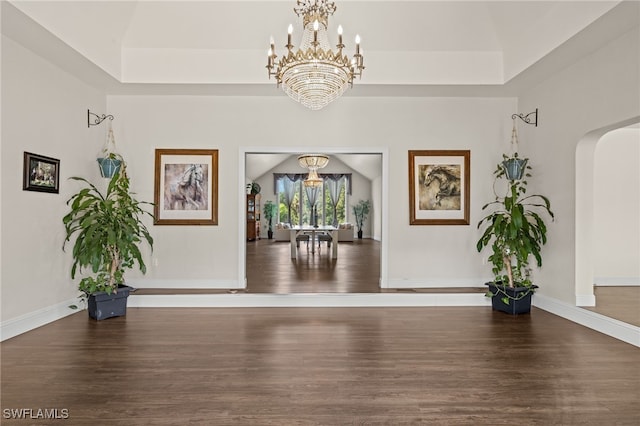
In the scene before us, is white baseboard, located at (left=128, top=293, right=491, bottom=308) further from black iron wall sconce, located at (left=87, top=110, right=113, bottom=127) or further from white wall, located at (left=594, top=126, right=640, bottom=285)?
white wall, located at (left=594, top=126, right=640, bottom=285)

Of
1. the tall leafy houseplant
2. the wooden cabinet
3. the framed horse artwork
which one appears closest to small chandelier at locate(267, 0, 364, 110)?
the framed horse artwork

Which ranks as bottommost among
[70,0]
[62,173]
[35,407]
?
[35,407]

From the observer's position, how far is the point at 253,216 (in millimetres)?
15047

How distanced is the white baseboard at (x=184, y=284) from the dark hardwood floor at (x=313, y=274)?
30cm

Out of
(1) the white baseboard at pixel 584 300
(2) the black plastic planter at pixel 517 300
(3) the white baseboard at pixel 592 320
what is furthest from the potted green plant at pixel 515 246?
(1) the white baseboard at pixel 584 300

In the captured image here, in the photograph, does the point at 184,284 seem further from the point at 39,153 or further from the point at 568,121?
the point at 568,121

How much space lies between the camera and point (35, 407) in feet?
7.70

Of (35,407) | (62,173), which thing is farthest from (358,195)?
(35,407)

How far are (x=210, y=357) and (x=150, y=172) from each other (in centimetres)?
329

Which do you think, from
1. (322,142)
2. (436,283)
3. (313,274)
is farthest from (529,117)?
(313,274)

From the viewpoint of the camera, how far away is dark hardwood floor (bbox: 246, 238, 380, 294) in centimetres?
545

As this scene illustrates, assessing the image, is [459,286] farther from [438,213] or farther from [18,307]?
[18,307]

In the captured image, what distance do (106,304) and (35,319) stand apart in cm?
66

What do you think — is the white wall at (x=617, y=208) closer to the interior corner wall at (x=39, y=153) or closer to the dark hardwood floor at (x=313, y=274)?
the dark hardwood floor at (x=313, y=274)
